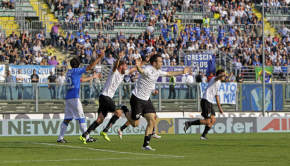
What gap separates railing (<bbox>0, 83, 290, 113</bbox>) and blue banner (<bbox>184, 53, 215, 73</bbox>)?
3775 millimetres

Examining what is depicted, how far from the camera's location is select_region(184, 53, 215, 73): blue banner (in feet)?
134

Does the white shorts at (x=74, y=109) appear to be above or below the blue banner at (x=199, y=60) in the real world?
below

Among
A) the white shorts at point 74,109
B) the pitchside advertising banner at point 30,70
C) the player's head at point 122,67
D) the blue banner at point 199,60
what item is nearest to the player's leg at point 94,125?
the white shorts at point 74,109

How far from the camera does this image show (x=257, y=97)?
3753cm

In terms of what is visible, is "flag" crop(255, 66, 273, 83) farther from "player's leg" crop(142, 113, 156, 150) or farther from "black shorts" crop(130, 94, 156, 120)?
"player's leg" crop(142, 113, 156, 150)

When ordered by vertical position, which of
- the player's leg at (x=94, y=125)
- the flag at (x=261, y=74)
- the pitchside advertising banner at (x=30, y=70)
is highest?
the pitchside advertising banner at (x=30, y=70)

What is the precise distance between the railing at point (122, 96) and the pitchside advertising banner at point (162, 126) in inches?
62.6

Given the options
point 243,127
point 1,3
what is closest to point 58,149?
point 243,127

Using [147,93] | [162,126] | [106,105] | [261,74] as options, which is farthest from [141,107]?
[261,74]

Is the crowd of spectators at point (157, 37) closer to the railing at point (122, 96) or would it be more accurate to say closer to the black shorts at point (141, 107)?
the railing at point (122, 96)

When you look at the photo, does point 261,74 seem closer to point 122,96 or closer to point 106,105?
point 122,96

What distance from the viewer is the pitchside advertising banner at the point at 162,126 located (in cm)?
3148

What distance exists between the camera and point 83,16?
147 ft

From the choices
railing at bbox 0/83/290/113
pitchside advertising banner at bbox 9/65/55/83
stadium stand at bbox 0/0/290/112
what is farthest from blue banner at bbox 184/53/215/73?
pitchside advertising banner at bbox 9/65/55/83
